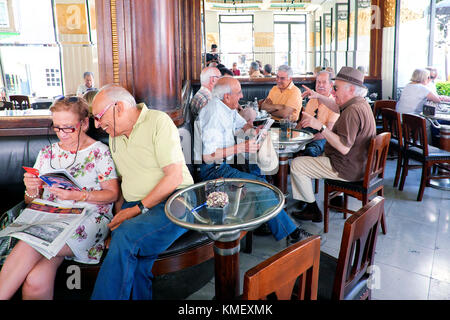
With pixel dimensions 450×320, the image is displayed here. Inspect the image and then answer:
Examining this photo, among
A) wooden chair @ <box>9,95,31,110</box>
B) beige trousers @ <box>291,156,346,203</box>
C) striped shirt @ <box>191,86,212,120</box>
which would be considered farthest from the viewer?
wooden chair @ <box>9,95,31,110</box>

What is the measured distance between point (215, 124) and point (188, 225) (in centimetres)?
130

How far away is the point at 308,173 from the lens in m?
3.14

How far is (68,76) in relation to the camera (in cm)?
643

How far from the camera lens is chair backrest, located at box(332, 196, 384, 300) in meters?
1.16

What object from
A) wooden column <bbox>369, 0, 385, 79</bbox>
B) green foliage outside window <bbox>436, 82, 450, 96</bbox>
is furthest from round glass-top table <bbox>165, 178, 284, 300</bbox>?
green foliage outside window <bbox>436, 82, 450, 96</bbox>

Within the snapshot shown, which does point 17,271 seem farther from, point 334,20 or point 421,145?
point 334,20

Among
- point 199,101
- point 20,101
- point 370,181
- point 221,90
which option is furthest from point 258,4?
point 370,181

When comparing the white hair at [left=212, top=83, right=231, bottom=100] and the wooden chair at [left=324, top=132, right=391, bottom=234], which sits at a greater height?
the white hair at [left=212, top=83, right=231, bottom=100]

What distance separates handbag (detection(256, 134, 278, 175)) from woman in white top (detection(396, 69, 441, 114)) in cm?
277

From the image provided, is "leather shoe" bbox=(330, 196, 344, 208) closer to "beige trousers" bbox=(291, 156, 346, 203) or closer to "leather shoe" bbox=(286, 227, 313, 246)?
"beige trousers" bbox=(291, 156, 346, 203)

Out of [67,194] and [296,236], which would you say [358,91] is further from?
[67,194]

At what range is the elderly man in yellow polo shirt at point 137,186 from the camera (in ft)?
5.52

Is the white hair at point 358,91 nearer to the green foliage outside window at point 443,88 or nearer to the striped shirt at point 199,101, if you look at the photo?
the striped shirt at point 199,101

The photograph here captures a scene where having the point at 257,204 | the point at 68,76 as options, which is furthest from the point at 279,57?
the point at 257,204
